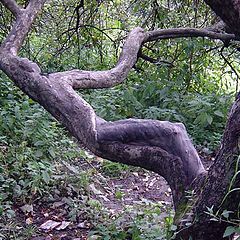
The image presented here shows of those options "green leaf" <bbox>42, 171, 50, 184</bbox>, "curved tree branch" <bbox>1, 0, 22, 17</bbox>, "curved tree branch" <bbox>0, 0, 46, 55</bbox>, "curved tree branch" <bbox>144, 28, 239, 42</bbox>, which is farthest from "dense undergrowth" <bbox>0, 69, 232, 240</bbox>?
"curved tree branch" <bbox>144, 28, 239, 42</bbox>

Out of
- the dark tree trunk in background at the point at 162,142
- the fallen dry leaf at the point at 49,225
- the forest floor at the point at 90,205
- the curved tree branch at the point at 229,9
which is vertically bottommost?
the fallen dry leaf at the point at 49,225

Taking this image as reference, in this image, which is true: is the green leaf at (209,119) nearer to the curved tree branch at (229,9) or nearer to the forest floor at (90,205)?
the forest floor at (90,205)

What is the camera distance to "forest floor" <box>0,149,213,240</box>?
2.82 metres

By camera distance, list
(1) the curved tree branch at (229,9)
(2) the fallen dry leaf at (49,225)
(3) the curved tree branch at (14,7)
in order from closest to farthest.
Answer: (1) the curved tree branch at (229,9) → (2) the fallen dry leaf at (49,225) → (3) the curved tree branch at (14,7)

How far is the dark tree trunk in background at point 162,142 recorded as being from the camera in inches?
67.6

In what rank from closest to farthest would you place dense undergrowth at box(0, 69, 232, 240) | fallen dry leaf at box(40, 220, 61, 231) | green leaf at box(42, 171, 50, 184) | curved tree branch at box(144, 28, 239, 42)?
dense undergrowth at box(0, 69, 232, 240), fallen dry leaf at box(40, 220, 61, 231), green leaf at box(42, 171, 50, 184), curved tree branch at box(144, 28, 239, 42)

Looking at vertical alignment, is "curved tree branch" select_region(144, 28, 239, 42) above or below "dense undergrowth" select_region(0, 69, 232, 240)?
above

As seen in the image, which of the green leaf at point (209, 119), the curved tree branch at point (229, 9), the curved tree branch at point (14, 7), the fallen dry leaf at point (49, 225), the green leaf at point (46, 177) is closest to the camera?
the curved tree branch at point (229, 9)

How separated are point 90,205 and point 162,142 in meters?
1.18

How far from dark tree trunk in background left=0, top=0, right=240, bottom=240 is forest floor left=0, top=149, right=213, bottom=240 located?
0.65m

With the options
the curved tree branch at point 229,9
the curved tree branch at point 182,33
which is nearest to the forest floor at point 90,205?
the curved tree branch at point 182,33

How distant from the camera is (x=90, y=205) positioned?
10.2ft

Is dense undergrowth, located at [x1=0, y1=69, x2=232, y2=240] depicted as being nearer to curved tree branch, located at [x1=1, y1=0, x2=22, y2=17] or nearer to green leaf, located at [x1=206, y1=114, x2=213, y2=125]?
green leaf, located at [x1=206, y1=114, x2=213, y2=125]

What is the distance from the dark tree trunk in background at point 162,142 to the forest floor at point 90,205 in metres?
0.65
